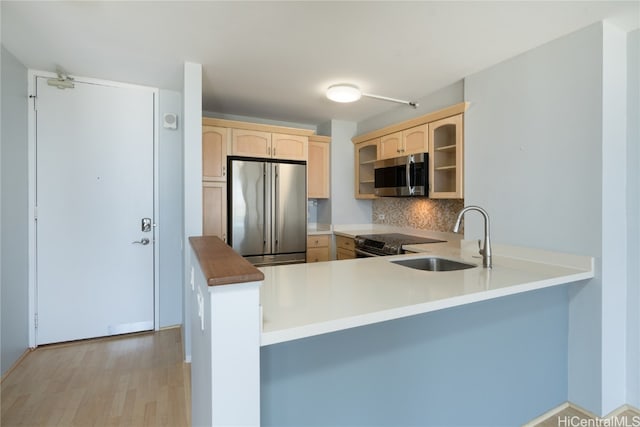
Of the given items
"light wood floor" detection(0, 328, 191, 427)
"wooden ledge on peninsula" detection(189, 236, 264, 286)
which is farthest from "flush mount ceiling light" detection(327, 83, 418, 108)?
"light wood floor" detection(0, 328, 191, 427)

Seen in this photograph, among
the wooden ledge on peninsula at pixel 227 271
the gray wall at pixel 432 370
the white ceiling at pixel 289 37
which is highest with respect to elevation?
the white ceiling at pixel 289 37

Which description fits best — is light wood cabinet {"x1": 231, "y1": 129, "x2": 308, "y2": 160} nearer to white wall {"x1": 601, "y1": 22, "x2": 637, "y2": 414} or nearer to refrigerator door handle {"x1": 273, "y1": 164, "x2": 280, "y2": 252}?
refrigerator door handle {"x1": 273, "y1": 164, "x2": 280, "y2": 252}

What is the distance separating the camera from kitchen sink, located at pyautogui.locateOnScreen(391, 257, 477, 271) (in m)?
2.11

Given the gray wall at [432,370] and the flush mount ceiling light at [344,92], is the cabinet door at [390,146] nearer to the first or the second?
the flush mount ceiling light at [344,92]

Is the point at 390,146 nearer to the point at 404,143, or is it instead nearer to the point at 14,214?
→ the point at 404,143

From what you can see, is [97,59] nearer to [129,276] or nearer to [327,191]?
[129,276]

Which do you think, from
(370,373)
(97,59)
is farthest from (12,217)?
(370,373)

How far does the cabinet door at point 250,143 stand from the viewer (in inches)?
137

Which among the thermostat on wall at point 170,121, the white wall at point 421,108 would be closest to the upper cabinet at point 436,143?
the white wall at point 421,108

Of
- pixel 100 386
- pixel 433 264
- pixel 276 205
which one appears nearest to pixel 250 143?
pixel 276 205

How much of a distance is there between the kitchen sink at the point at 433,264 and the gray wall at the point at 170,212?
2245 mm

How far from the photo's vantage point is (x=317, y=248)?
4.09 meters

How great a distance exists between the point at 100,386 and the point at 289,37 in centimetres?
269

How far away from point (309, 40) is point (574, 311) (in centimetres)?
245
